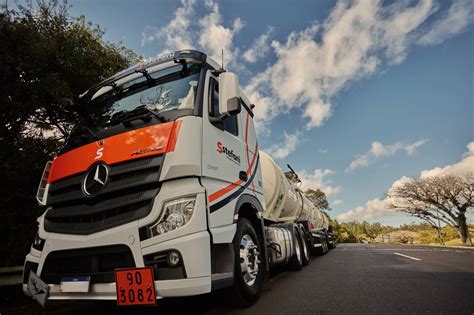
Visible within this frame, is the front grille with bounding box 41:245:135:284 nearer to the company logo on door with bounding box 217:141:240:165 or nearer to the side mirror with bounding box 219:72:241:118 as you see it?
the company logo on door with bounding box 217:141:240:165

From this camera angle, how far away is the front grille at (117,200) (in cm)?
261

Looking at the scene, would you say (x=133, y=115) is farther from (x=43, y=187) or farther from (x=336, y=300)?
(x=336, y=300)

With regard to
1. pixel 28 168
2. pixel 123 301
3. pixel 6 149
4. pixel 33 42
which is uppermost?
pixel 33 42

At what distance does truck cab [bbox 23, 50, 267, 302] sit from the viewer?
97.1 inches

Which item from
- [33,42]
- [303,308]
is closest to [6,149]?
[33,42]

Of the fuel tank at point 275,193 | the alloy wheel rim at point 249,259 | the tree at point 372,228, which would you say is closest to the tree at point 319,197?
the tree at point 372,228

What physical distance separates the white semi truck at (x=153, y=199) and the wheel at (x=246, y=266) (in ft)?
0.04

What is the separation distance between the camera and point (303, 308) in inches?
129

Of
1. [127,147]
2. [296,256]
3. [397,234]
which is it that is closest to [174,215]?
[127,147]

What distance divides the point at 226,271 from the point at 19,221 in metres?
6.13

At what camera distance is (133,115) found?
3.21 m

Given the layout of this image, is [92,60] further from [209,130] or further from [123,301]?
[123,301]

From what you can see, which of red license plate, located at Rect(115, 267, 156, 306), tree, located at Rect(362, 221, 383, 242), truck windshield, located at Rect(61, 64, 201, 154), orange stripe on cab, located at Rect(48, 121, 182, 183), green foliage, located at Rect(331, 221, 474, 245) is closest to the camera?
red license plate, located at Rect(115, 267, 156, 306)

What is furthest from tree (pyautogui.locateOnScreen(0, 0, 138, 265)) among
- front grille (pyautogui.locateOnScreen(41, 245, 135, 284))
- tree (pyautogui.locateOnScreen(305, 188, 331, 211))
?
tree (pyautogui.locateOnScreen(305, 188, 331, 211))
